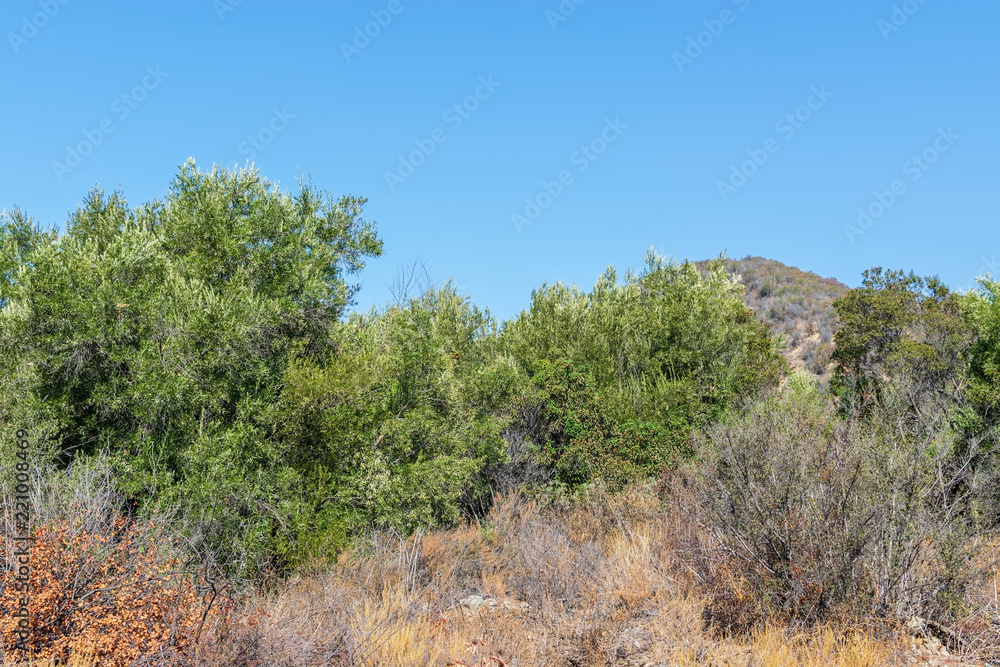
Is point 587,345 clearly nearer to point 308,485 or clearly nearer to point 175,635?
point 308,485

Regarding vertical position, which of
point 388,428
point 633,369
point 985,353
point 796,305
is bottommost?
point 388,428

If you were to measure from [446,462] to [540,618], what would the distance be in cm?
640

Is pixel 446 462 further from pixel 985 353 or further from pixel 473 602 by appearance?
pixel 985 353

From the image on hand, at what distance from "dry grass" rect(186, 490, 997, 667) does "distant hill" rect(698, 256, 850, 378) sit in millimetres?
25121

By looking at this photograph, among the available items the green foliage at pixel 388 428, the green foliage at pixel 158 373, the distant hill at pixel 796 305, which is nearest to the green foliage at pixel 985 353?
the green foliage at pixel 388 428

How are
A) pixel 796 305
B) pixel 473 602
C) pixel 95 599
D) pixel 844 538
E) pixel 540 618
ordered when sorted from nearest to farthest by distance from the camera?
pixel 95 599, pixel 844 538, pixel 540 618, pixel 473 602, pixel 796 305

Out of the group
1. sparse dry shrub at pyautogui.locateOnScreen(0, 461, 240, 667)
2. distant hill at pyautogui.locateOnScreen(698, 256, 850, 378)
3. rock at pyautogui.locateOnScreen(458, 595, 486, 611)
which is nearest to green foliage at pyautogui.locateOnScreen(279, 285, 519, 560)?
rock at pyautogui.locateOnScreen(458, 595, 486, 611)

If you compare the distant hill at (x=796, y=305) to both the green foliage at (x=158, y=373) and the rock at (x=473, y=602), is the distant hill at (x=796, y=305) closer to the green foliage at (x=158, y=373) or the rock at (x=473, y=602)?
the rock at (x=473, y=602)

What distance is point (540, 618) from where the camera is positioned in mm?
7207

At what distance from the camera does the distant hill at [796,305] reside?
3400 centimetres

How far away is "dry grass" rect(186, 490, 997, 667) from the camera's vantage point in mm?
5488

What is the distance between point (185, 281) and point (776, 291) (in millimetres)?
41783

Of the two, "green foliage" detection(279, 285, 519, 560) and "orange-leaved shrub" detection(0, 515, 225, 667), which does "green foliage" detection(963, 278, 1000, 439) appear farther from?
"orange-leaved shrub" detection(0, 515, 225, 667)

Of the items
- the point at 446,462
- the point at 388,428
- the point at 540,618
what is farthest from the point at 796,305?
the point at 540,618
